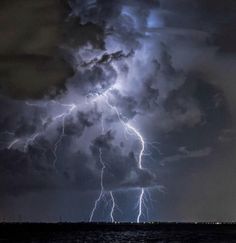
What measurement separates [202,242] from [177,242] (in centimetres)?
518

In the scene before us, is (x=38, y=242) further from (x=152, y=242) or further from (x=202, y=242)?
(x=202, y=242)

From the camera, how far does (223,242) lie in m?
95.9

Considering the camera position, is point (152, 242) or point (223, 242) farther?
point (152, 242)

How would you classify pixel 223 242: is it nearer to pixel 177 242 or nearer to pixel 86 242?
pixel 177 242

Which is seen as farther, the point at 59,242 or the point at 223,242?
the point at 59,242

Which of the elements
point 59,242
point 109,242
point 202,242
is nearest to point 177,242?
point 202,242

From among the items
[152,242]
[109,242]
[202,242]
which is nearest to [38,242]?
[109,242]

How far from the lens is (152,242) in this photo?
10438cm

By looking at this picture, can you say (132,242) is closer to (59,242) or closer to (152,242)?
(152,242)

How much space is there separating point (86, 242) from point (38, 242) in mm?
8493

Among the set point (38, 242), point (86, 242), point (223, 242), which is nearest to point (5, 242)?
point (38, 242)

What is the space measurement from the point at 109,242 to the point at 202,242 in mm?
17292

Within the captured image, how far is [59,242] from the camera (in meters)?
105

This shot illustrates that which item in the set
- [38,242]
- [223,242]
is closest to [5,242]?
[38,242]
